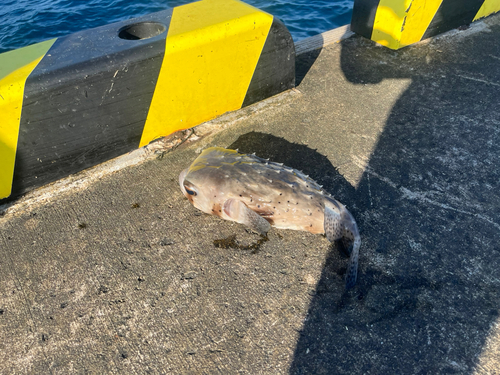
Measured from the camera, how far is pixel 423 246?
3.42m

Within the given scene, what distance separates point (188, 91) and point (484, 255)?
11.6 feet

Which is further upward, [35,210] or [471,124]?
[471,124]

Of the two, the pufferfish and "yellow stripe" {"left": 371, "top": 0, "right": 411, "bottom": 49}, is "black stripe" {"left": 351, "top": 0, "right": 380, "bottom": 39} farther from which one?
the pufferfish

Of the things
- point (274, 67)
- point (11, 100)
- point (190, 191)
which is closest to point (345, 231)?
point (190, 191)

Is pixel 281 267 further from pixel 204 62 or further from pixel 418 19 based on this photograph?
pixel 418 19

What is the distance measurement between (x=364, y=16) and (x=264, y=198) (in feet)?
14.6

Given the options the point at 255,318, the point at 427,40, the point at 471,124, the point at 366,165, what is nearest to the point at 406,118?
the point at 471,124

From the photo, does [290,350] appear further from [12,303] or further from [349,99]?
[349,99]

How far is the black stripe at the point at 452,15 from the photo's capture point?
20.4 ft

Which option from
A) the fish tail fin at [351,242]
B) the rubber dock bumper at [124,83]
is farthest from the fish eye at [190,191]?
the fish tail fin at [351,242]

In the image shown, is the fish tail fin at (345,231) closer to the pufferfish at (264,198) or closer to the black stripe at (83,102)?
the pufferfish at (264,198)

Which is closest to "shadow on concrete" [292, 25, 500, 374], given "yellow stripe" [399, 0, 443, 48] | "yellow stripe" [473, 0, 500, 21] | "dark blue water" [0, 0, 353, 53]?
"yellow stripe" [399, 0, 443, 48]

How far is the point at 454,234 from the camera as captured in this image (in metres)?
3.50

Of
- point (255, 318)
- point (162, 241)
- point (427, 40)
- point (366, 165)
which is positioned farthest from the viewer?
point (427, 40)
